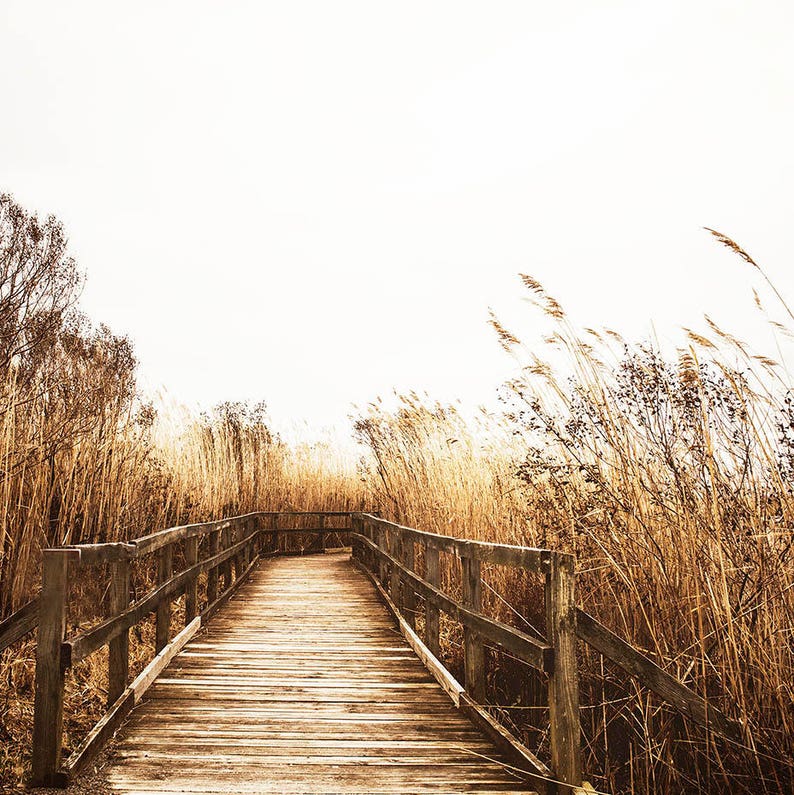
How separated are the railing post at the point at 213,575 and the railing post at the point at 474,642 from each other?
388cm

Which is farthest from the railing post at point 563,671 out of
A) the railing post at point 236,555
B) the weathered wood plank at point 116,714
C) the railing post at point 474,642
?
the railing post at point 236,555

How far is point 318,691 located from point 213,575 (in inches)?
127

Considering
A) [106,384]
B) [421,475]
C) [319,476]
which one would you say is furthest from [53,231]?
[421,475]

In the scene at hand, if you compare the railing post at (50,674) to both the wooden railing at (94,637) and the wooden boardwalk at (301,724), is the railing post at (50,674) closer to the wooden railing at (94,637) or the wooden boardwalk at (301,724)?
the wooden railing at (94,637)

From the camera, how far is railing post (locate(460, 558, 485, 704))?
429cm

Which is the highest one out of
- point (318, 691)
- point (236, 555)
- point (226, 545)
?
point (226, 545)

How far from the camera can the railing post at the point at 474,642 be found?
429 centimetres

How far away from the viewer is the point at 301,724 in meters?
4.17

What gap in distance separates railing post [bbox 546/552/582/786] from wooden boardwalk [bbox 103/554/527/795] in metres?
0.33

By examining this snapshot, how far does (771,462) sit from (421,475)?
484 centimetres

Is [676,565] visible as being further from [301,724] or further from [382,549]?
[382,549]

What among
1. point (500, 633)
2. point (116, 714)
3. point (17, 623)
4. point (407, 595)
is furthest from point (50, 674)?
point (407, 595)

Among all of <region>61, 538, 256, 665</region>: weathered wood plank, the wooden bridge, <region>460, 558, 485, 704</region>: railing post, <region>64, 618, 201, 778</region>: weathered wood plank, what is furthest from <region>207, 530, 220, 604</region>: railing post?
<region>460, 558, 485, 704</region>: railing post

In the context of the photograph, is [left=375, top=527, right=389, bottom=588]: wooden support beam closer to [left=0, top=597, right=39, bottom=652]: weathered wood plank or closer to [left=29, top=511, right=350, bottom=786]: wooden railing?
[left=29, top=511, right=350, bottom=786]: wooden railing
